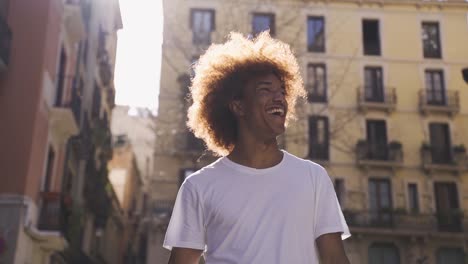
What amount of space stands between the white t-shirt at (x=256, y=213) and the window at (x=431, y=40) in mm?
30560

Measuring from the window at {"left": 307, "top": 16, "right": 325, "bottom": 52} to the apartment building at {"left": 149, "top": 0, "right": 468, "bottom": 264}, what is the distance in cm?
5

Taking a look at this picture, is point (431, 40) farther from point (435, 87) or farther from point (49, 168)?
point (49, 168)

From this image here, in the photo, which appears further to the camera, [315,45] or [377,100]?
[315,45]

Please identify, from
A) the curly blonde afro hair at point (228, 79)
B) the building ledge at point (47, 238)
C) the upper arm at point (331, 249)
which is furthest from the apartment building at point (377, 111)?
the upper arm at point (331, 249)

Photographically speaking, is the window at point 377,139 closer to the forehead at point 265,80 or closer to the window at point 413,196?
the window at point 413,196

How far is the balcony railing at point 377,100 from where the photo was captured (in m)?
30.2

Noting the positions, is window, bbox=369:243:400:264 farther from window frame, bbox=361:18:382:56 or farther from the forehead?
the forehead

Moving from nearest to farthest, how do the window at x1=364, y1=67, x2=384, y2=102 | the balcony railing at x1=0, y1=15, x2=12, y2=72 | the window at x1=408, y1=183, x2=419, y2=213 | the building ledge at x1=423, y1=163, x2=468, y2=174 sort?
the balcony railing at x1=0, y1=15, x2=12, y2=72 → the building ledge at x1=423, y1=163, x2=468, y2=174 → the window at x1=408, y1=183, x2=419, y2=213 → the window at x1=364, y1=67, x2=384, y2=102

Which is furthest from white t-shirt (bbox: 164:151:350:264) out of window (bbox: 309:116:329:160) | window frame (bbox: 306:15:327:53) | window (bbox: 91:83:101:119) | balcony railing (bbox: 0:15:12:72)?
window frame (bbox: 306:15:327:53)

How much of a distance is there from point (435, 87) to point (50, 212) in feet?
68.7

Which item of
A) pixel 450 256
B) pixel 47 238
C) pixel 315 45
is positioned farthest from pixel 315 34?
pixel 47 238

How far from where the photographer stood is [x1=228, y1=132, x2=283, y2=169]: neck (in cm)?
307

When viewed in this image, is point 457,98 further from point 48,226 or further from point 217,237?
point 217,237

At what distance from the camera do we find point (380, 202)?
29516 mm
